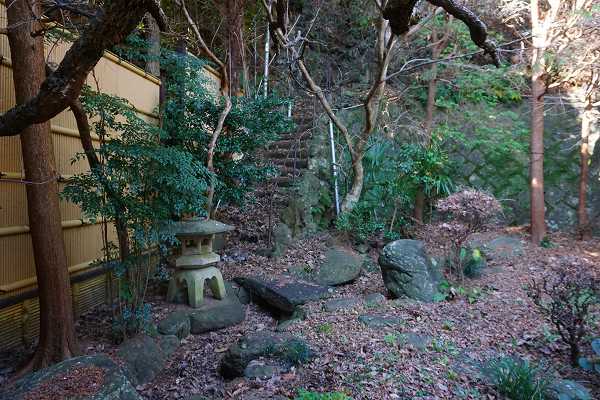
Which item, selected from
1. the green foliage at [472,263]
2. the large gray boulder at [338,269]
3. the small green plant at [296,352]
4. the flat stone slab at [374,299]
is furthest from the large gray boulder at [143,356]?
the green foliage at [472,263]

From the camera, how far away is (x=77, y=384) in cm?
275

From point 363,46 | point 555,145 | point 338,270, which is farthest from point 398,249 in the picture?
point 363,46

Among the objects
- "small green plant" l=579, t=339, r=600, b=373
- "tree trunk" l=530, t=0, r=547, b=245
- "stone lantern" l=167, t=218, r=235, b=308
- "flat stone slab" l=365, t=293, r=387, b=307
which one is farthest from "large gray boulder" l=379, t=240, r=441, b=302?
"tree trunk" l=530, t=0, r=547, b=245

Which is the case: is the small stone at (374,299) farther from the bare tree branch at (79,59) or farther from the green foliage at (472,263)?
the bare tree branch at (79,59)

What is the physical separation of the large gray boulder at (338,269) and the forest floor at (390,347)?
0.22 m

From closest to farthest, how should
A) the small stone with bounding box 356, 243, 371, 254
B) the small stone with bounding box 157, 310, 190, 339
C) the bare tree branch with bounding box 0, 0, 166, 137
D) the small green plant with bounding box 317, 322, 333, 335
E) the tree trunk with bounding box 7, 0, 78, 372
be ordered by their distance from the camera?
the bare tree branch with bounding box 0, 0, 166, 137
the tree trunk with bounding box 7, 0, 78, 372
the small green plant with bounding box 317, 322, 333, 335
the small stone with bounding box 157, 310, 190, 339
the small stone with bounding box 356, 243, 371, 254

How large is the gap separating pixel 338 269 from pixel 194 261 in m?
2.45

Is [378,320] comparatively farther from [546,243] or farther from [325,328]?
[546,243]

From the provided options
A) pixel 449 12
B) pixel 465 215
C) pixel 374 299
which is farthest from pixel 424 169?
pixel 449 12

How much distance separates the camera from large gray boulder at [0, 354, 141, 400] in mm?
2652

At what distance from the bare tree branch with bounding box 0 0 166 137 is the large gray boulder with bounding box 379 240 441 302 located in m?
4.41

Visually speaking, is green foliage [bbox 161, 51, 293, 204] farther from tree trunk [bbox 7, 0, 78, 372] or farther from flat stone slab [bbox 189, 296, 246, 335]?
tree trunk [bbox 7, 0, 78, 372]

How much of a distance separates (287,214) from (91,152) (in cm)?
418

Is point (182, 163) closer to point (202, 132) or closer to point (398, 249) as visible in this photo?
point (202, 132)
